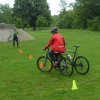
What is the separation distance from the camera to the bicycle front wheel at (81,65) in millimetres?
12141

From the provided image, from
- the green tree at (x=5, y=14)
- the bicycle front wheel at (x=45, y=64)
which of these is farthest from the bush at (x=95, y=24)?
the bicycle front wheel at (x=45, y=64)

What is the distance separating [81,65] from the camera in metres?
12.1

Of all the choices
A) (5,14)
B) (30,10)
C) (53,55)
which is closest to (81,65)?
(53,55)

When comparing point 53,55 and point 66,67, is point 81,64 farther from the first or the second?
point 53,55

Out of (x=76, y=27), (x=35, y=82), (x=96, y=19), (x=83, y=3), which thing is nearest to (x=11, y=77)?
(x=35, y=82)

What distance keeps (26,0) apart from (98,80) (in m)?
84.1

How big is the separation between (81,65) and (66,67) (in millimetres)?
550

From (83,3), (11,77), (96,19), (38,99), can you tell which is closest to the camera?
(38,99)

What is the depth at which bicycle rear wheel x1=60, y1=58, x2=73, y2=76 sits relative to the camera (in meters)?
11.9

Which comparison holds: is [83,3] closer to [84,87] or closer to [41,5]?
[41,5]

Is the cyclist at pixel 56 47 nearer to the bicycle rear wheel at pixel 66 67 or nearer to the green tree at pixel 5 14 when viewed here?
the bicycle rear wheel at pixel 66 67

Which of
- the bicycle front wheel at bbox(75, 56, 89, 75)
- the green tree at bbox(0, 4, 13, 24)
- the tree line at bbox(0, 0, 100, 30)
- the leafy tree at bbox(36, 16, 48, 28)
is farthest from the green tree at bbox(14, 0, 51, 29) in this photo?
the bicycle front wheel at bbox(75, 56, 89, 75)

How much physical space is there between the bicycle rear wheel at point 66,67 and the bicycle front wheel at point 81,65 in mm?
333

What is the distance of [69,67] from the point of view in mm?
12000
